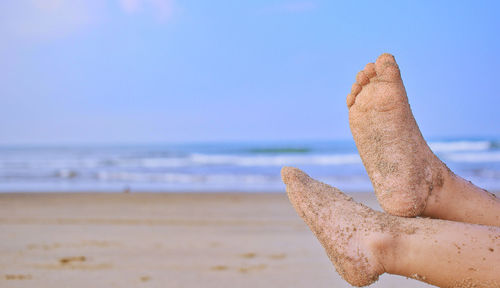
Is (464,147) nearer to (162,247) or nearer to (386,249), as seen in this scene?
(162,247)

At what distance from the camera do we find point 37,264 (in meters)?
2.72

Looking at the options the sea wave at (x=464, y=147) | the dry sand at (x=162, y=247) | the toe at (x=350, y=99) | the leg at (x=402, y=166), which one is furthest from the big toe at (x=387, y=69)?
the sea wave at (x=464, y=147)

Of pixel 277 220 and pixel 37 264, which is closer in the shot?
pixel 37 264

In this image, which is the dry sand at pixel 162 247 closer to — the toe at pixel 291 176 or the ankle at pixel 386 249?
the toe at pixel 291 176

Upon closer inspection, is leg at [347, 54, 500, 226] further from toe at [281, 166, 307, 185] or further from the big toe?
toe at [281, 166, 307, 185]

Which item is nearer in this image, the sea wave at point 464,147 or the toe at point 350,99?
the toe at point 350,99

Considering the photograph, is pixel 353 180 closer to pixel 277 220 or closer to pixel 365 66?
pixel 277 220

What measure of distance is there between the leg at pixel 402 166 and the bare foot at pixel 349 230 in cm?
12

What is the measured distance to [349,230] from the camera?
152cm

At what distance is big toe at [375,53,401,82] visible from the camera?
6.23 ft

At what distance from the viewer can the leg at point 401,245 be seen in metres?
1.35

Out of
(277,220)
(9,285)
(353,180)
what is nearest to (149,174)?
(353,180)

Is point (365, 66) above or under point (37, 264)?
above

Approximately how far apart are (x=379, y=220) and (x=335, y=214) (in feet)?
0.46
